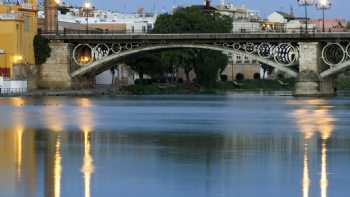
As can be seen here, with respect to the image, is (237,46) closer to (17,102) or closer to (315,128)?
(17,102)

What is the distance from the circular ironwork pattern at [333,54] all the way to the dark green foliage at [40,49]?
27.7 meters

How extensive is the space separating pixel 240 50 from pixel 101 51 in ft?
48.8

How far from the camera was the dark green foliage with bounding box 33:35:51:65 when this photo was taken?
12206 centimetres

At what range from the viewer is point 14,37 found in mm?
117312

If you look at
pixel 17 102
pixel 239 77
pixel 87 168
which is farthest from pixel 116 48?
pixel 87 168

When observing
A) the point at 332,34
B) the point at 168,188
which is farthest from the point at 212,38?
→ the point at 168,188

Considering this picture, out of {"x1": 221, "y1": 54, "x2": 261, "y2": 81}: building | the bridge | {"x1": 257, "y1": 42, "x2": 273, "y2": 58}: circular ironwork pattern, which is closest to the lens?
the bridge

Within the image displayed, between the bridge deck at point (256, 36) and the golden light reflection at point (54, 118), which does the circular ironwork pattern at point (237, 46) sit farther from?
the golden light reflection at point (54, 118)

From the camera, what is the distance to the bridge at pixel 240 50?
11394 centimetres

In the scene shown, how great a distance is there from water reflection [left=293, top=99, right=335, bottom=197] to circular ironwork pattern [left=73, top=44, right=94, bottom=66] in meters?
43.2

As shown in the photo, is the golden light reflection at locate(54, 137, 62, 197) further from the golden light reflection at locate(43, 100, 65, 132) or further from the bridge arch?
the bridge arch

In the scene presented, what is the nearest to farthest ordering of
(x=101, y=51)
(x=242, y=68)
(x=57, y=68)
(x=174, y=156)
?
(x=174, y=156)
(x=101, y=51)
(x=57, y=68)
(x=242, y=68)

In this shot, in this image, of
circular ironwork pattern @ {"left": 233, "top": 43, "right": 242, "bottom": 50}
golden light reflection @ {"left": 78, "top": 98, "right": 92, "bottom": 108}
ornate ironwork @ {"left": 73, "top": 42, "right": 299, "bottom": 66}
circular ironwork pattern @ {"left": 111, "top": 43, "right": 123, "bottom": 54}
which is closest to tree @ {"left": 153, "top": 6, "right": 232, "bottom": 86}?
circular ironwork pattern @ {"left": 111, "top": 43, "right": 123, "bottom": 54}

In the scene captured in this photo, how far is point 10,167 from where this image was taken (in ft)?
117
